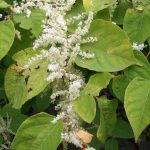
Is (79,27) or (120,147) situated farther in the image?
(120,147)

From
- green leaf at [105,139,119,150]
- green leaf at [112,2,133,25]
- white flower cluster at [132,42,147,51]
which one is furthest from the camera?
green leaf at [105,139,119,150]

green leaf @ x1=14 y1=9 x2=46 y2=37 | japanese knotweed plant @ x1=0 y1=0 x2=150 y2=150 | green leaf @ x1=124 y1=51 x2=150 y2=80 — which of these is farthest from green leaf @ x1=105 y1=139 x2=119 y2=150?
green leaf @ x1=14 y1=9 x2=46 y2=37

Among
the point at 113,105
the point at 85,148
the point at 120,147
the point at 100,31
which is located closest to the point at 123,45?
the point at 100,31

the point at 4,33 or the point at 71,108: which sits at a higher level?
the point at 4,33

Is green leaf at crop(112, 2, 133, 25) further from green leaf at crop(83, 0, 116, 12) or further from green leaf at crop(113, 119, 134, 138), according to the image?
green leaf at crop(113, 119, 134, 138)

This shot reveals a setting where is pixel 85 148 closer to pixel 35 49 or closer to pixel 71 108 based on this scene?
pixel 71 108

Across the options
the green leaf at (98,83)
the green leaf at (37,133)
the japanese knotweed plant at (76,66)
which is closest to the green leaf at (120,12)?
the japanese knotweed plant at (76,66)
